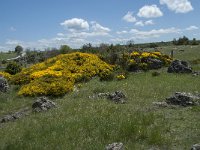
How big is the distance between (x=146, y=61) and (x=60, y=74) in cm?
835

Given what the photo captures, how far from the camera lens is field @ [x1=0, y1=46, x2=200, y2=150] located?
11211 mm

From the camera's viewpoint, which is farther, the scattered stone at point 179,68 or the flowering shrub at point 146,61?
the flowering shrub at point 146,61

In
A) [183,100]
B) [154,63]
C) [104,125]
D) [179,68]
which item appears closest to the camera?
[104,125]

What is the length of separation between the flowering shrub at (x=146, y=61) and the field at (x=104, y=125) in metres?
10.3

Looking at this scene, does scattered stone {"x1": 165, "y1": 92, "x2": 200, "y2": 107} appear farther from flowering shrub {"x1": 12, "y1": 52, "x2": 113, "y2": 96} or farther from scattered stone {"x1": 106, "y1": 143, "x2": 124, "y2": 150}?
flowering shrub {"x1": 12, "y1": 52, "x2": 113, "y2": 96}

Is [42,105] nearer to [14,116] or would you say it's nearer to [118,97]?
[14,116]

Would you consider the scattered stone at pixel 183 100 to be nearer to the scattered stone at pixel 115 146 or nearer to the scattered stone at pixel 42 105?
the scattered stone at pixel 42 105

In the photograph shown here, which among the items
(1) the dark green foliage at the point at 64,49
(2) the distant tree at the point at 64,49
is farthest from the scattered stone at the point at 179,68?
(2) the distant tree at the point at 64,49

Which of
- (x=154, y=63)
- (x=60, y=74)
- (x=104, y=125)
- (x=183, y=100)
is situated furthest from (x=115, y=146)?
(x=154, y=63)

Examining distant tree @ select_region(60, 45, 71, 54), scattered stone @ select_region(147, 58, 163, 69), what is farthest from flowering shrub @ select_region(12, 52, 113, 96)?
distant tree @ select_region(60, 45, 71, 54)

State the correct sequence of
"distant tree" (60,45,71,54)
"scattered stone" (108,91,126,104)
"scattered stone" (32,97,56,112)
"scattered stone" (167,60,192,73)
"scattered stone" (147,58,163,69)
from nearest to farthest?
"scattered stone" (32,97,56,112)
"scattered stone" (108,91,126,104)
"scattered stone" (167,60,192,73)
"scattered stone" (147,58,163,69)
"distant tree" (60,45,71,54)

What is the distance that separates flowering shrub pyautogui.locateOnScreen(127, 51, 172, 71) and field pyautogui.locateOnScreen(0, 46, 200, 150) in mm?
10340

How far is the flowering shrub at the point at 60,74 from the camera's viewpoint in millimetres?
21820

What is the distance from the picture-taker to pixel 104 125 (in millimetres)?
12727
